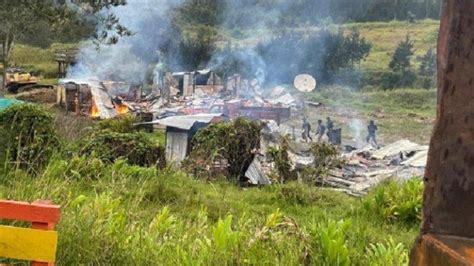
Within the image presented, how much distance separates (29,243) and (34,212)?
0.35 feet

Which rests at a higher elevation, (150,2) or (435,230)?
(150,2)

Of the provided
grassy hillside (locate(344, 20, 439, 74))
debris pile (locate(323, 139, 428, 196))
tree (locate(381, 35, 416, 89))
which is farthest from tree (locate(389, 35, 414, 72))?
debris pile (locate(323, 139, 428, 196))

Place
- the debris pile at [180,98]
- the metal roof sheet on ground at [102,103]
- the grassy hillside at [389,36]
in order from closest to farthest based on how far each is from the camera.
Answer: the metal roof sheet on ground at [102,103] → the debris pile at [180,98] → the grassy hillside at [389,36]

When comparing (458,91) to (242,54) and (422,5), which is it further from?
(422,5)

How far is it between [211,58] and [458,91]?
28119mm

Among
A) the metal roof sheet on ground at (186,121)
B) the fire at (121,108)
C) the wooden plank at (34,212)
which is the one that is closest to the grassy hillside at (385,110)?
the metal roof sheet on ground at (186,121)

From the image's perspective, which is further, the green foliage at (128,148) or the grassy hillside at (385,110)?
the grassy hillside at (385,110)

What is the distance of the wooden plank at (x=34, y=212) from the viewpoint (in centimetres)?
201

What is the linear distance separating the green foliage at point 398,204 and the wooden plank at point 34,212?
4.84 m

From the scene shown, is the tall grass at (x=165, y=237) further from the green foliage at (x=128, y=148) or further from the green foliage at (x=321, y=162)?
the green foliage at (x=321, y=162)

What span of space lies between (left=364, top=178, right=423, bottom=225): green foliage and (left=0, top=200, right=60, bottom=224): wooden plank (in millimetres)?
4836

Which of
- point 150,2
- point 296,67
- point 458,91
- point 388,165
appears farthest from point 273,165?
point 150,2

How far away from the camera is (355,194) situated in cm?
944

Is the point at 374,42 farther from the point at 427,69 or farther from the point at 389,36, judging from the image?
the point at 427,69
